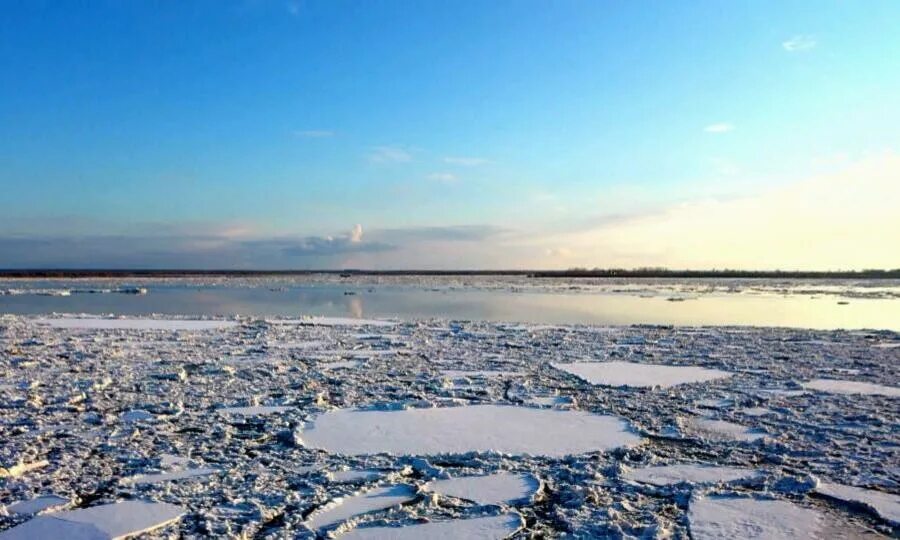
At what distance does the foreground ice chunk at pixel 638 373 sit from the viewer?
653cm

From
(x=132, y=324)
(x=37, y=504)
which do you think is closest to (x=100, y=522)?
(x=37, y=504)

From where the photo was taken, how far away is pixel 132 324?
11.5 metres

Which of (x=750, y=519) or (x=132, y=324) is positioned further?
(x=132, y=324)

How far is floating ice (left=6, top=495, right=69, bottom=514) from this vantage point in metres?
2.99

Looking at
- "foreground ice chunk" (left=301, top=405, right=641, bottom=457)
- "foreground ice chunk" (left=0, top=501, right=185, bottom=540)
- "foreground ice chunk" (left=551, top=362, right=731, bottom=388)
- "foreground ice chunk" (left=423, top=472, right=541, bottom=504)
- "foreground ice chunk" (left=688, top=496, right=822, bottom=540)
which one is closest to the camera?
"foreground ice chunk" (left=0, top=501, right=185, bottom=540)

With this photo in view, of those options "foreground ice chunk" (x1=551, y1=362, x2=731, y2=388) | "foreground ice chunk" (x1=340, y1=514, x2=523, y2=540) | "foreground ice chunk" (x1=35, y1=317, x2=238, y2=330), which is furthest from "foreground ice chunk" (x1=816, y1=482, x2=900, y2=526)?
"foreground ice chunk" (x1=35, y1=317, x2=238, y2=330)

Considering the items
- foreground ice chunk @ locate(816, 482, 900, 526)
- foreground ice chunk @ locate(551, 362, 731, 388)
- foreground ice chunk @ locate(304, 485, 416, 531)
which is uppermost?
foreground ice chunk @ locate(551, 362, 731, 388)

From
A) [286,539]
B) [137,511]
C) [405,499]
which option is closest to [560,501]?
[405,499]

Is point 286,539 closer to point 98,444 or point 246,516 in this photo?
point 246,516

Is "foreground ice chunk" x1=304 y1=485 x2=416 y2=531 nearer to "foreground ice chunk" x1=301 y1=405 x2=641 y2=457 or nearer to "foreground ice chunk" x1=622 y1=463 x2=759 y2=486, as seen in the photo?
"foreground ice chunk" x1=301 y1=405 x2=641 y2=457

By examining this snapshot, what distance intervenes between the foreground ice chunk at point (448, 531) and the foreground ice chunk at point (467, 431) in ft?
3.58

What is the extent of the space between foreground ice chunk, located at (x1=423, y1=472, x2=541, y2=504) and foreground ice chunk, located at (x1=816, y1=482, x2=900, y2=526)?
4.95ft

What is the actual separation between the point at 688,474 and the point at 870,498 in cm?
86

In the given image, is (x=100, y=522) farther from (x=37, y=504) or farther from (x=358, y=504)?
(x=358, y=504)
